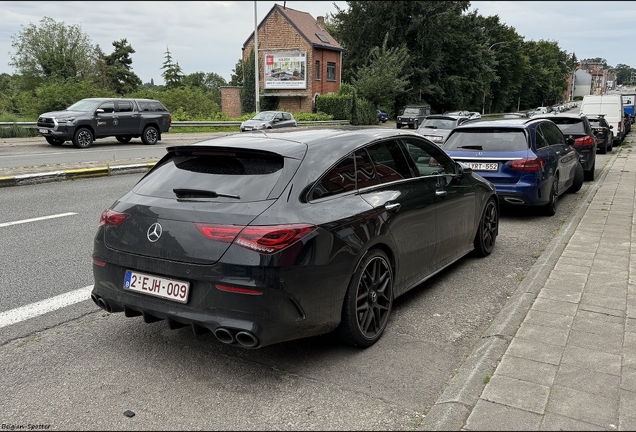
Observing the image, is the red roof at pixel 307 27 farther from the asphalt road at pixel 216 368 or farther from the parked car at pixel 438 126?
the asphalt road at pixel 216 368

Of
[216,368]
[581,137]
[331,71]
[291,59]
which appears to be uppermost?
[291,59]

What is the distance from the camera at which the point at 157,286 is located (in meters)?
3.50

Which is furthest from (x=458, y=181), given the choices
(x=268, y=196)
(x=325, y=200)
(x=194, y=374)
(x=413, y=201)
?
(x=194, y=374)

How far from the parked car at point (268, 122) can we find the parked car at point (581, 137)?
1687 centimetres

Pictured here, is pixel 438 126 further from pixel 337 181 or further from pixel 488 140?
pixel 337 181

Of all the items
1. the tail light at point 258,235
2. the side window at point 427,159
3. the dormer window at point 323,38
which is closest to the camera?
the tail light at point 258,235

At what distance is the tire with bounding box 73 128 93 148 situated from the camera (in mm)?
19828

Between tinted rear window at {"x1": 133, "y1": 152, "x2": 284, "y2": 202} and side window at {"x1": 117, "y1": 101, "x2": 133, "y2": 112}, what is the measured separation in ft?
61.6

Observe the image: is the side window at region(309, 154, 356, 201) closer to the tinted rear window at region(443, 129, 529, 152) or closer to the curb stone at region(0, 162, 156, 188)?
the tinted rear window at region(443, 129, 529, 152)

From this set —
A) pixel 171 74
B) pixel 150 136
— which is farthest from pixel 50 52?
pixel 150 136

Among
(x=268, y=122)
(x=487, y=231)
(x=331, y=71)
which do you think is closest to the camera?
(x=487, y=231)

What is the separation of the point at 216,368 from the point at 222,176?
1287 mm

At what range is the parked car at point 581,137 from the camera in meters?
13.2

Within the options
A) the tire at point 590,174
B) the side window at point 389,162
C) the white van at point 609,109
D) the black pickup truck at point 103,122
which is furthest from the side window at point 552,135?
the white van at point 609,109
